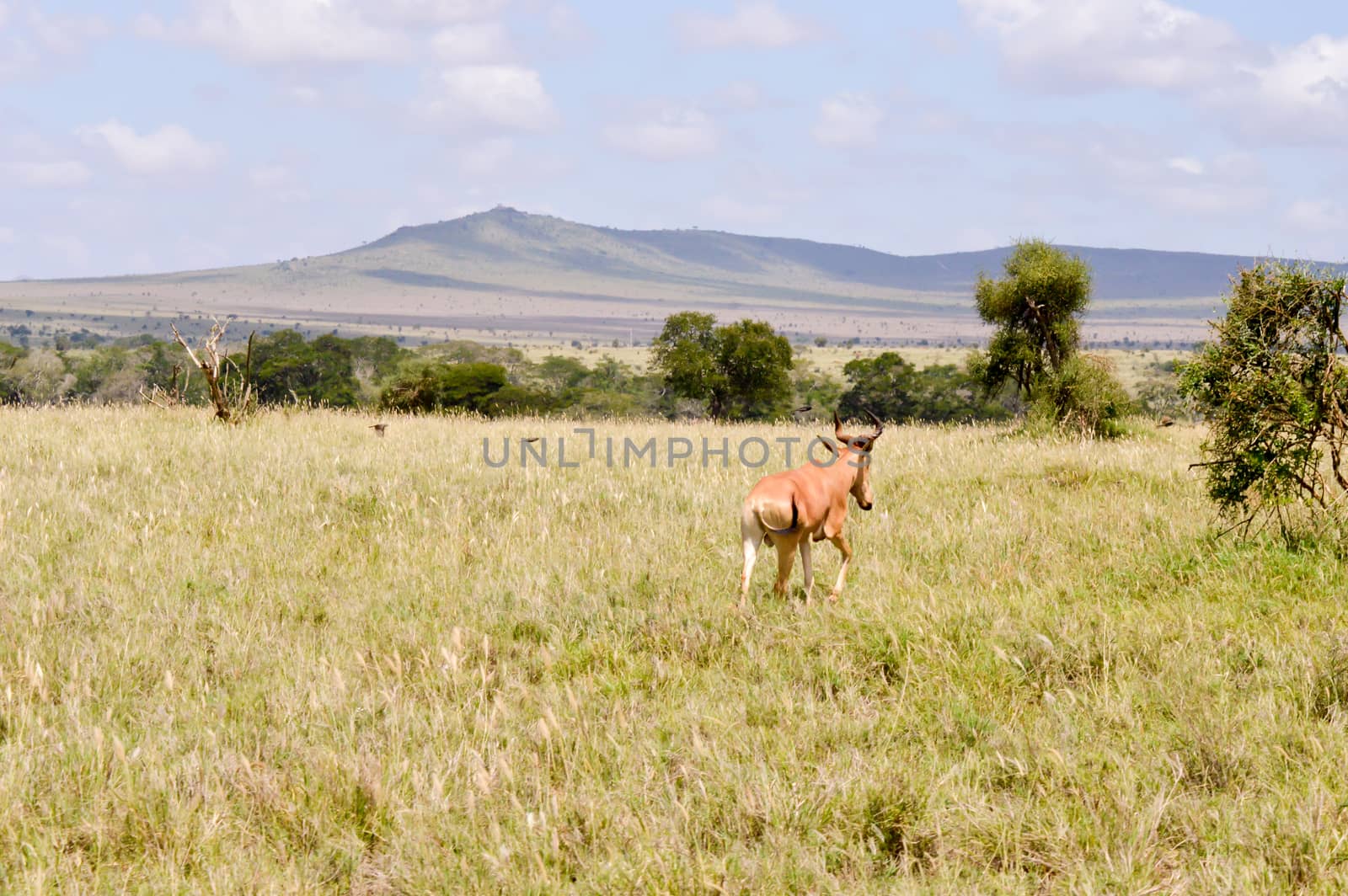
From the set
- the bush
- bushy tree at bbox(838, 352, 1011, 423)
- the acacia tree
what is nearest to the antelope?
Answer: the acacia tree

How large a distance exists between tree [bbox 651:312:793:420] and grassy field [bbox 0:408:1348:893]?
34626 mm

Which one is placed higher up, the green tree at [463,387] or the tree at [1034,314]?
the tree at [1034,314]

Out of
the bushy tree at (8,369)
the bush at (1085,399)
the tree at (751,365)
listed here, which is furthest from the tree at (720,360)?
the bushy tree at (8,369)

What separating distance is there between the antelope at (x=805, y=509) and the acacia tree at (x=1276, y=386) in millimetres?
2997

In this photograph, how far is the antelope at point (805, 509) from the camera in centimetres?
571

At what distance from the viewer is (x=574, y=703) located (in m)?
4.50

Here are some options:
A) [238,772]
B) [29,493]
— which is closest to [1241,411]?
[238,772]

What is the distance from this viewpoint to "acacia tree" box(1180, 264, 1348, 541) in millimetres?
7004

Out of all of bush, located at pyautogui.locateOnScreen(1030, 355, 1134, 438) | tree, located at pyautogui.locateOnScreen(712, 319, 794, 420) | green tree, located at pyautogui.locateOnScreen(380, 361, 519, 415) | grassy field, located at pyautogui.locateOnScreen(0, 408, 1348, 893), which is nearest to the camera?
grassy field, located at pyautogui.locateOnScreen(0, 408, 1348, 893)

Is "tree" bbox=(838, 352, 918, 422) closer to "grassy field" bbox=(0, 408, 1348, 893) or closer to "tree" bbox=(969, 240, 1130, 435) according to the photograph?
"tree" bbox=(969, 240, 1130, 435)

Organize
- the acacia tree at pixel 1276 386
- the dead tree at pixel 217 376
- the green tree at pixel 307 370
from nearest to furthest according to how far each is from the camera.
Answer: the acacia tree at pixel 1276 386 → the dead tree at pixel 217 376 → the green tree at pixel 307 370

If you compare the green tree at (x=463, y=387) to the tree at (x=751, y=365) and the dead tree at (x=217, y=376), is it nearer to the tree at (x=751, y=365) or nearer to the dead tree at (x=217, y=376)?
the tree at (x=751, y=365)

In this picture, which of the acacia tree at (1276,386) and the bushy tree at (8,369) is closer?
the acacia tree at (1276,386)

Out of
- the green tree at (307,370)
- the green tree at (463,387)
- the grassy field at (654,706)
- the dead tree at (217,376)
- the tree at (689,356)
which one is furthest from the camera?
the green tree at (307,370)
